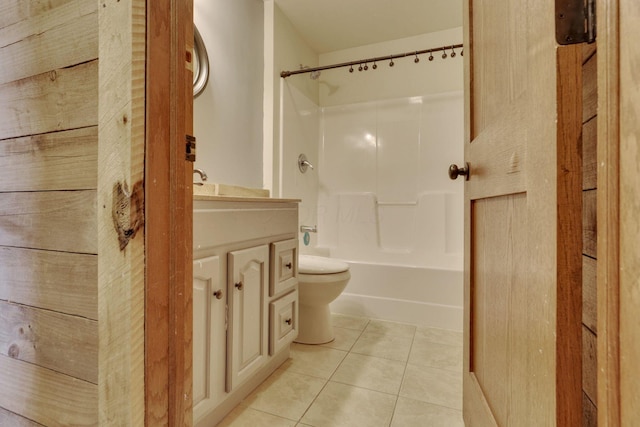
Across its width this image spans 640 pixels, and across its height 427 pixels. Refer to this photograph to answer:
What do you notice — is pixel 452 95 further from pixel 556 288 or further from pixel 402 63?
pixel 556 288

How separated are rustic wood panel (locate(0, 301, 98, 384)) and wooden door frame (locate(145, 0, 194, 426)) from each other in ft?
0.40

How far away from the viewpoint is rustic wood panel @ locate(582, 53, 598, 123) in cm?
43

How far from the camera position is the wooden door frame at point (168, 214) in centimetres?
58

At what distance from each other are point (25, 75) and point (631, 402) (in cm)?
111

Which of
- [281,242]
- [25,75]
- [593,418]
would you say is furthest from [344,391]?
[25,75]

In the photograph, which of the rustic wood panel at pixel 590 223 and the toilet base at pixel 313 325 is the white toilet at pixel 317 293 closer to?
the toilet base at pixel 313 325

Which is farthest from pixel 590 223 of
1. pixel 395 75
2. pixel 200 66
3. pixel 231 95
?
pixel 395 75

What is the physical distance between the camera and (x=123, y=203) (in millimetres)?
568

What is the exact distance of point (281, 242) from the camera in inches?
59.4

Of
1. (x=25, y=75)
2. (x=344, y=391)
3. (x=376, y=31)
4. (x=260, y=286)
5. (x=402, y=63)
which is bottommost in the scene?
(x=344, y=391)

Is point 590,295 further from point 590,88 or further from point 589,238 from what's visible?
point 590,88

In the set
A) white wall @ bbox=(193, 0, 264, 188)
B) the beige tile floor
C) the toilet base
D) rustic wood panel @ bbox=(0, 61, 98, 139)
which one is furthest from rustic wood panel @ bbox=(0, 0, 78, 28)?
the toilet base

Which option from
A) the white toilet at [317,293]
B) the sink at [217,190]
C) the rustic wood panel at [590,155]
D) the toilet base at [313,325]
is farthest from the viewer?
the toilet base at [313,325]

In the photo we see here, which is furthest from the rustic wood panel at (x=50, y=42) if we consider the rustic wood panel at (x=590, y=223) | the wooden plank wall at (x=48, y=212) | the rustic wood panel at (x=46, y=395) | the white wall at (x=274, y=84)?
the white wall at (x=274, y=84)
